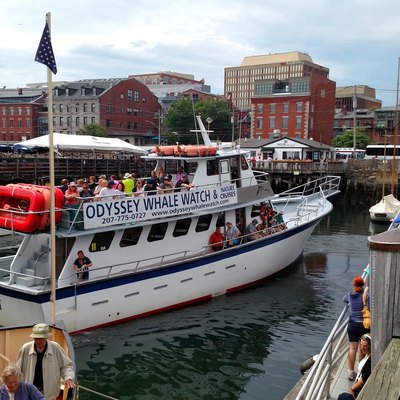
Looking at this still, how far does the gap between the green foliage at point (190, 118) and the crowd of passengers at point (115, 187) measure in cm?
6550

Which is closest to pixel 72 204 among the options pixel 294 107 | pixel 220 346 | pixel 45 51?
pixel 45 51

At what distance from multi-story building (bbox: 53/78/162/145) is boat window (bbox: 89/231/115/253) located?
70843 millimetres

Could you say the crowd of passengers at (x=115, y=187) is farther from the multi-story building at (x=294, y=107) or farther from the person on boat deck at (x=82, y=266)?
the multi-story building at (x=294, y=107)

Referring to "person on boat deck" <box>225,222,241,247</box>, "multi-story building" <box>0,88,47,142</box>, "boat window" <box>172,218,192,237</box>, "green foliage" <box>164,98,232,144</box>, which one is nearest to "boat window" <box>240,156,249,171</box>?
"person on boat deck" <box>225,222,241,247</box>

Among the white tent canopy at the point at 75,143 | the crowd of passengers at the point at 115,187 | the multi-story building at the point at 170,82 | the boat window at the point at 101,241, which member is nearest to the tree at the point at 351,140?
the multi-story building at the point at 170,82

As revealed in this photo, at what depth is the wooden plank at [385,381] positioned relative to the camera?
12.1 feet

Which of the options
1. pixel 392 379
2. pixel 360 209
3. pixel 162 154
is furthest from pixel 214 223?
pixel 360 209

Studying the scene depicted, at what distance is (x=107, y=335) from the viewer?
43.5ft

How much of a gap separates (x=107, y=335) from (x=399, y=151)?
57.1 metres

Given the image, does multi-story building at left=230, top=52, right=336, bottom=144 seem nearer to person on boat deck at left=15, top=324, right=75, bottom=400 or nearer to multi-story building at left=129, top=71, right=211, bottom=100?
multi-story building at left=129, top=71, right=211, bottom=100

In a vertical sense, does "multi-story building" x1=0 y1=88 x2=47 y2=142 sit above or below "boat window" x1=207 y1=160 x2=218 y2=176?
above

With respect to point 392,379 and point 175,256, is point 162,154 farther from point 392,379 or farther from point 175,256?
point 392,379

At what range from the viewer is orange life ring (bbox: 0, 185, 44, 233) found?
39.6 ft

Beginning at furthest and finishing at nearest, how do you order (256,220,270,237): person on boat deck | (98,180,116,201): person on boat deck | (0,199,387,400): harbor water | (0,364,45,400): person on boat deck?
(256,220,270,237): person on boat deck
(98,180,116,201): person on boat deck
(0,199,387,400): harbor water
(0,364,45,400): person on boat deck
